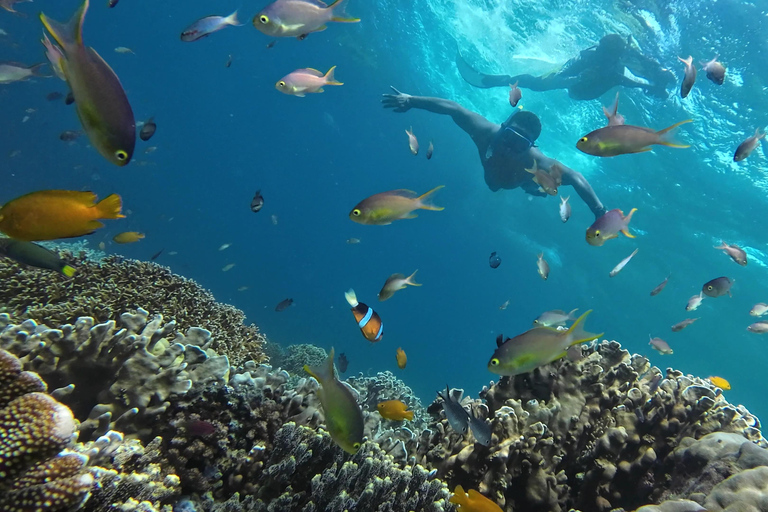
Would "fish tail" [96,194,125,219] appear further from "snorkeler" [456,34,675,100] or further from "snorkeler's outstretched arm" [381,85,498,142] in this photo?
"snorkeler" [456,34,675,100]

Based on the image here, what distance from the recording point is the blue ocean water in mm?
20719

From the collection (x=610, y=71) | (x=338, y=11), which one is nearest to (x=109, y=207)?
(x=338, y=11)

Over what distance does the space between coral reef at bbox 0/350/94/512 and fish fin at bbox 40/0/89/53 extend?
1.43m

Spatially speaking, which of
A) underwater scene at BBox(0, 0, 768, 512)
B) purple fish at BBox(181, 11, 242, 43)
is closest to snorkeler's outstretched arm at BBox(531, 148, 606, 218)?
underwater scene at BBox(0, 0, 768, 512)

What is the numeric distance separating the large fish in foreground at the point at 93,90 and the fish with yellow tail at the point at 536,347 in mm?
2881

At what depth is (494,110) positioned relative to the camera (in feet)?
108

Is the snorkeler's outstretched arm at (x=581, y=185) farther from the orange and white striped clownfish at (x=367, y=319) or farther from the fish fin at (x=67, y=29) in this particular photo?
the fish fin at (x=67, y=29)

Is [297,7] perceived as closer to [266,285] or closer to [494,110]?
[494,110]

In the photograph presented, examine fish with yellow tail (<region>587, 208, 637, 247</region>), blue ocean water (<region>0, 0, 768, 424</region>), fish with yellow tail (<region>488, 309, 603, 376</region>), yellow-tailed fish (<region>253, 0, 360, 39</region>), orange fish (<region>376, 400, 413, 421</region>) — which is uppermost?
yellow-tailed fish (<region>253, 0, 360, 39</region>)

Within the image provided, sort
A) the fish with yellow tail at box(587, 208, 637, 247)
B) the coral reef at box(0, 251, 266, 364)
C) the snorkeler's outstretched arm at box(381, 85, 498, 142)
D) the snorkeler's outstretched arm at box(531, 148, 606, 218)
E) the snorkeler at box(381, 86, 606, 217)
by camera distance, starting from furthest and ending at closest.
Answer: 1. the snorkeler's outstretched arm at box(381, 85, 498, 142)
2. the snorkeler at box(381, 86, 606, 217)
3. the snorkeler's outstretched arm at box(531, 148, 606, 218)
4. the fish with yellow tail at box(587, 208, 637, 247)
5. the coral reef at box(0, 251, 266, 364)

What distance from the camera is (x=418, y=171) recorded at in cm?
5234

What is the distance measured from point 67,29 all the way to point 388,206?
2889 mm

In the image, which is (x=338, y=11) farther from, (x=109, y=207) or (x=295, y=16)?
(x=109, y=207)

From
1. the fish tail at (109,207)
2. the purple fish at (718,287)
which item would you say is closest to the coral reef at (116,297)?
the fish tail at (109,207)
